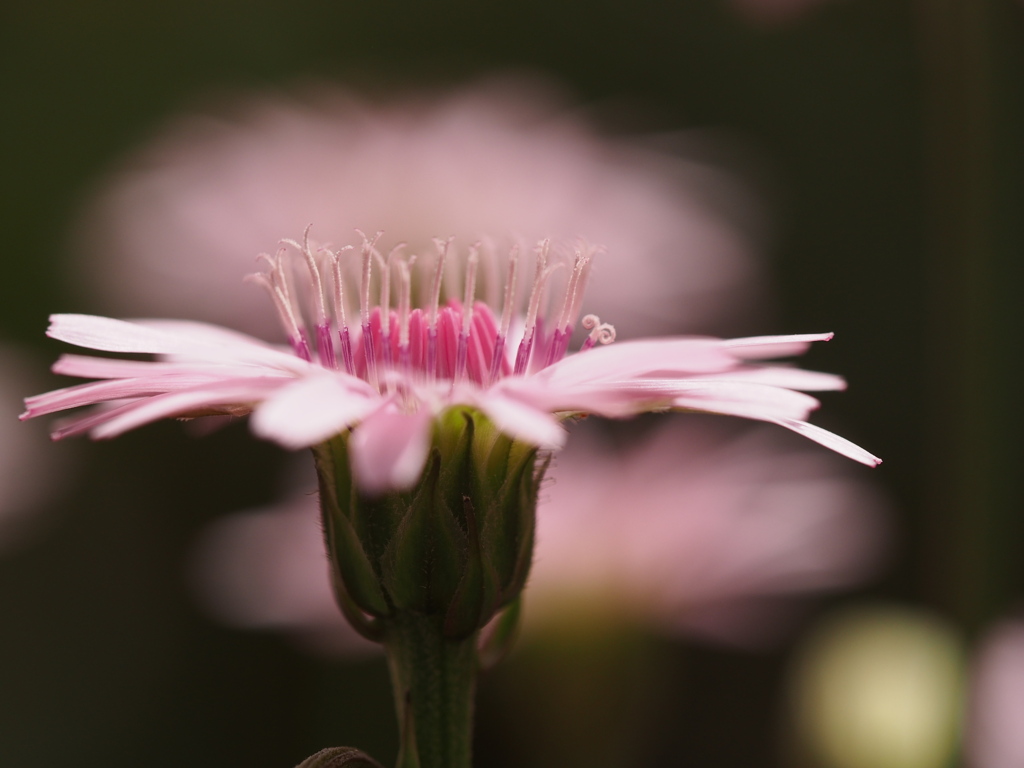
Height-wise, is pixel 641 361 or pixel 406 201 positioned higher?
pixel 406 201

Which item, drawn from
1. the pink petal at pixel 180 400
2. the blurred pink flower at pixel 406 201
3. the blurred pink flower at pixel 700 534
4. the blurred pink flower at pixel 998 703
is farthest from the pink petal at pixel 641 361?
the blurred pink flower at pixel 406 201

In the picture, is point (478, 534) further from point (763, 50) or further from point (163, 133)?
point (763, 50)

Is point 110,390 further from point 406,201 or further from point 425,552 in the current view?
point 406,201

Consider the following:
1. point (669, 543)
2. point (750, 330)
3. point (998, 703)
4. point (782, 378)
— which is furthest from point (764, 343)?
point (750, 330)

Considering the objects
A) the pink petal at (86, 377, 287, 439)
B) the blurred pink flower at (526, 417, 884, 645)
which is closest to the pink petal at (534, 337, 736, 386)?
the pink petal at (86, 377, 287, 439)

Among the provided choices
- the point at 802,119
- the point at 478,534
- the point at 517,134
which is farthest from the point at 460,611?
the point at 802,119

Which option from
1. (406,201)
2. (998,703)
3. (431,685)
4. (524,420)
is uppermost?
(406,201)

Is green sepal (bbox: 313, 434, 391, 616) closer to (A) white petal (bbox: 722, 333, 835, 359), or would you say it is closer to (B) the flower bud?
(B) the flower bud
